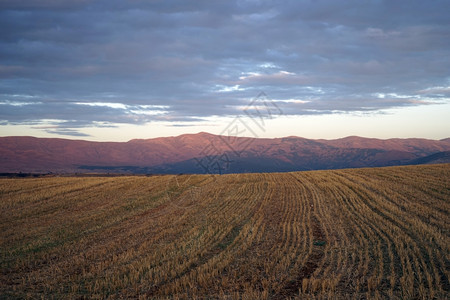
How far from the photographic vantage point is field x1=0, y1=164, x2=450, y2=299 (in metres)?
8.42

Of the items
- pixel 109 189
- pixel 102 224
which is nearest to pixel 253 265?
pixel 102 224

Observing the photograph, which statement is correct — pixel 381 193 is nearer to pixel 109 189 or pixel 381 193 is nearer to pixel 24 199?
pixel 109 189

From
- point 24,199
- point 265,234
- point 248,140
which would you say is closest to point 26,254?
point 265,234

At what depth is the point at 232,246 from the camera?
12.3m

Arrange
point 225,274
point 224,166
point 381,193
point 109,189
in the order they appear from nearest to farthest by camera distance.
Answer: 1. point 225,274
2. point 224,166
3. point 381,193
4. point 109,189

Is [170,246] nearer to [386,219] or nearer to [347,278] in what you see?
[347,278]

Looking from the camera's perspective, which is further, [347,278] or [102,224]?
[102,224]

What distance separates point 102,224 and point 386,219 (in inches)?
575

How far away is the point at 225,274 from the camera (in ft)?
31.0

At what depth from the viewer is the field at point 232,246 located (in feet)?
27.6

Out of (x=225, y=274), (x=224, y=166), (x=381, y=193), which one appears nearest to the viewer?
(x=225, y=274)

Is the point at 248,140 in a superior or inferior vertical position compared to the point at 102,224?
superior

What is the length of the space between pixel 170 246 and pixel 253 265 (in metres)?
3.81

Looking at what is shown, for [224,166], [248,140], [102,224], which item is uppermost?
[248,140]
